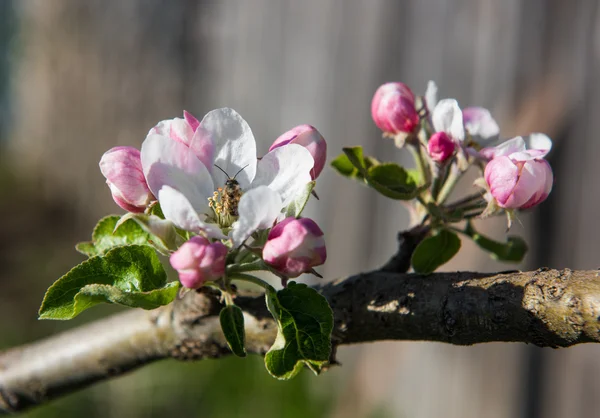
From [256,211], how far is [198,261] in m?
0.07

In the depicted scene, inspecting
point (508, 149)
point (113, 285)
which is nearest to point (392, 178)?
point (508, 149)

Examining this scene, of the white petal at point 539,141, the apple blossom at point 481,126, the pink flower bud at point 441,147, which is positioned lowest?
the pink flower bud at point 441,147

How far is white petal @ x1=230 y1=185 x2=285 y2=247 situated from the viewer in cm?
62

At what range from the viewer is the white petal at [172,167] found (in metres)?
0.69

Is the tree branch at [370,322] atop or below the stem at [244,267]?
below

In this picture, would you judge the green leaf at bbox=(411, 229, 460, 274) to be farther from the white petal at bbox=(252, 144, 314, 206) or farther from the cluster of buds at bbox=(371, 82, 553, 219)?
the white petal at bbox=(252, 144, 314, 206)

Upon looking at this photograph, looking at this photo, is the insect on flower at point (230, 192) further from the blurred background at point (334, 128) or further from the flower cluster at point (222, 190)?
the blurred background at point (334, 128)

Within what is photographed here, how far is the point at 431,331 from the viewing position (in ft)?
2.44

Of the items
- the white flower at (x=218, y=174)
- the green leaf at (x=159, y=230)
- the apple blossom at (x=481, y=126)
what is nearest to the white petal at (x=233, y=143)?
the white flower at (x=218, y=174)

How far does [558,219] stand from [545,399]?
63 cm

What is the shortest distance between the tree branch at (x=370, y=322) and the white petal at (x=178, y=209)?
213 mm

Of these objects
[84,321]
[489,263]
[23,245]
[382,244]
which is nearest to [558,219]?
[489,263]

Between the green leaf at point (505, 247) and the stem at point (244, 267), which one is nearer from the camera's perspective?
the stem at point (244, 267)

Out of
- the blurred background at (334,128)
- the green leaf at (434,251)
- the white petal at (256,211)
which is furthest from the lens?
the blurred background at (334,128)
